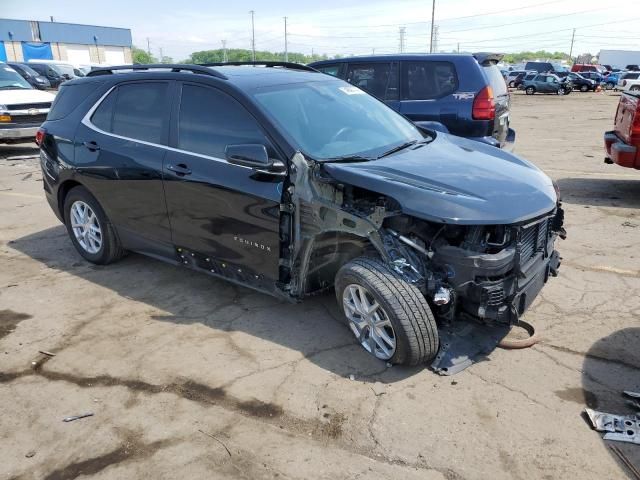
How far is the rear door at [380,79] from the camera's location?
25.2 ft

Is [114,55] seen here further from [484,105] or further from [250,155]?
[250,155]

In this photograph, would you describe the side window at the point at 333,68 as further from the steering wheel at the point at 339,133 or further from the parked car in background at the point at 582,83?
the parked car in background at the point at 582,83

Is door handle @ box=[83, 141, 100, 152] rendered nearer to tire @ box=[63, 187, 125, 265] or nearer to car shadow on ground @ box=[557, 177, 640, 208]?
tire @ box=[63, 187, 125, 265]

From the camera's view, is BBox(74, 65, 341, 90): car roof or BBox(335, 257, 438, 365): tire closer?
BBox(335, 257, 438, 365): tire

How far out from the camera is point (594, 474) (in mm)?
2594

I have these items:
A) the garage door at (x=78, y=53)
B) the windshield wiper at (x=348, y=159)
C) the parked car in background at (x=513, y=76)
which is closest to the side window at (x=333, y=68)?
the windshield wiper at (x=348, y=159)

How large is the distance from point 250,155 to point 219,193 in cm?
56

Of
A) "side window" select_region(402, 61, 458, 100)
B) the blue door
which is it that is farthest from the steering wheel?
the blue door

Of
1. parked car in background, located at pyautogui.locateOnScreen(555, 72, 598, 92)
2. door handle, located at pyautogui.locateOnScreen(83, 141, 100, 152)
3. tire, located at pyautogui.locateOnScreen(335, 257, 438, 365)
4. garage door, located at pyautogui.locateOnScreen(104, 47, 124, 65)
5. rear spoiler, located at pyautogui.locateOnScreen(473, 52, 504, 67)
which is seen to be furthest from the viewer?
garage door, located at pyautogui.locateOnScreen(104, 47, 124, 65)

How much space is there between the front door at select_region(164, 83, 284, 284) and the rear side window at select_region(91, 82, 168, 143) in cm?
21

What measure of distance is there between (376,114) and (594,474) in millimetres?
3066

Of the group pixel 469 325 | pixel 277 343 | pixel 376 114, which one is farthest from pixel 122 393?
pixel 376 114

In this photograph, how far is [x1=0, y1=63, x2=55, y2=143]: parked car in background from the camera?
11125 mm

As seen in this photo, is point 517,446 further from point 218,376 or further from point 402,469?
point 218,376
